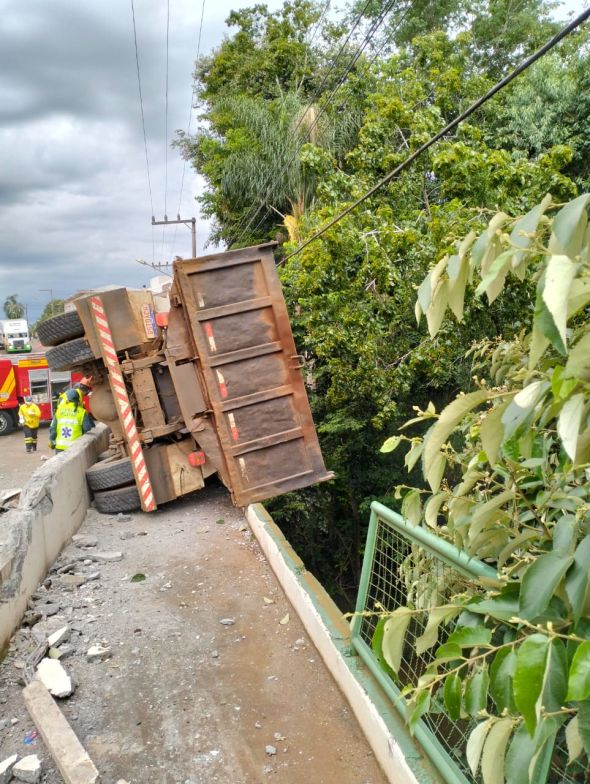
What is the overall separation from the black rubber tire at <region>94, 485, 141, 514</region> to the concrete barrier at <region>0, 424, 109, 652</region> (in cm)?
20

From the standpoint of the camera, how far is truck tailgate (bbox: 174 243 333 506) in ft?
22.9

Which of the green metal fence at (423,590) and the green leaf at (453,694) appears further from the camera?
the green metal fence at (423,590)

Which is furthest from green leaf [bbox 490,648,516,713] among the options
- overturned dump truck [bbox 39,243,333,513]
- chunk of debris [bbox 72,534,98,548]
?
chunk of debris [bbox 72,534,98,548]

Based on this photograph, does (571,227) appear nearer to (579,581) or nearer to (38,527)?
(579,581)

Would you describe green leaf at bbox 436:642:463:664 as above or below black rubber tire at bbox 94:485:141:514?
above

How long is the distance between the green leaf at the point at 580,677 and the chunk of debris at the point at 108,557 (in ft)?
18.8

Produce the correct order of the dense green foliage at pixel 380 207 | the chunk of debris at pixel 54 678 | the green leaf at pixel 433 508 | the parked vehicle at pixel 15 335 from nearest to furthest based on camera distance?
the green leaf at pixel 433 508, the chunk of debris at pixel 54 678, the dense green foliage at pixel 380 207, the parked vehicle at pixel 15 335

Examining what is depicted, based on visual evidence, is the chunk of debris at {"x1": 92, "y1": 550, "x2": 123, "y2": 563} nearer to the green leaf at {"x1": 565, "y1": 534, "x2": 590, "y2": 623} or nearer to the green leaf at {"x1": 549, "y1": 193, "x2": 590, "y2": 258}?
the green leaf at {"x1": 565, "y1": 534, "x2": 590, "y2": 623}

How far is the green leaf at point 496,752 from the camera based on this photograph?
1.36 metres

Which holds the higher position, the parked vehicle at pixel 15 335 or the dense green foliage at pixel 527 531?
the parked vehicle at pixel 15 335

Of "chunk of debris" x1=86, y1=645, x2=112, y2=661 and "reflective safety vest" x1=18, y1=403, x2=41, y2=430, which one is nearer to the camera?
"chunk of debris" x1=86, y1=645, x2=112, y2=661

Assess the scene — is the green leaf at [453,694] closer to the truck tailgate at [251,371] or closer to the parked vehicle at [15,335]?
the truck tailgate at [251,371]

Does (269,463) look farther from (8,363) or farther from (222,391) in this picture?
(8,363)

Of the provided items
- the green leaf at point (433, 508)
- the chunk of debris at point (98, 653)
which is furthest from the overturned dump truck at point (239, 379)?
the green leaf at point (433, 508)
